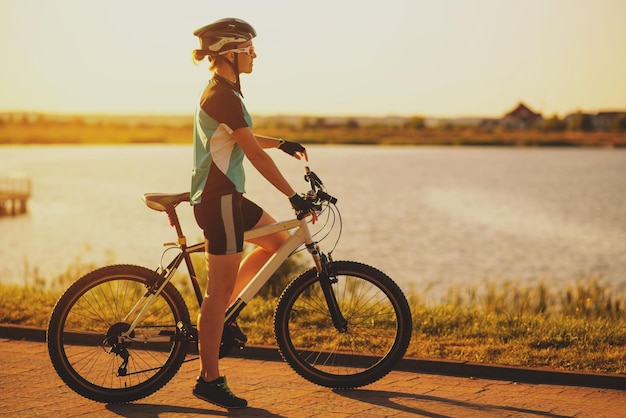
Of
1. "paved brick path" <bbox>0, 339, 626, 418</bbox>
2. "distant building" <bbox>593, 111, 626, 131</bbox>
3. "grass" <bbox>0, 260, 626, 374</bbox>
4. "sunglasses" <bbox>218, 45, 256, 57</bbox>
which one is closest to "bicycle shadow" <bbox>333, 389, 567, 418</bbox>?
"paved brick path" <bbox>0, 339, 626, 418</bbox>

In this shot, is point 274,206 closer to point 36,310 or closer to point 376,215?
point 376,215

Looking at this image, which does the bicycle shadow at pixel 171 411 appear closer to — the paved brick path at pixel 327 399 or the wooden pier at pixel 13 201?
the paved brick path at pixel 327 399

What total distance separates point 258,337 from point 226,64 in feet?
9.65

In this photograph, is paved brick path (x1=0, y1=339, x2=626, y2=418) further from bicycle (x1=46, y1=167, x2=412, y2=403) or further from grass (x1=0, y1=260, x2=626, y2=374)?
grass (x1=0, y1=260, x2=626, y2=374)

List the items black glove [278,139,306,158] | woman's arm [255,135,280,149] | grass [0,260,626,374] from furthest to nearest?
grass [0,260,626,374]
woman's arm [255,135,280,149]
black glove [278,139,306,158]

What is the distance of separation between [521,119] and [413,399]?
163407mm

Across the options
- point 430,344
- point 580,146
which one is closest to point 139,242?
point 430,344

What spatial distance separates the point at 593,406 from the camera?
5941mm

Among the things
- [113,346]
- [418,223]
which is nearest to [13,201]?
[418,223]

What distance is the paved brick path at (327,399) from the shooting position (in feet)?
19.0

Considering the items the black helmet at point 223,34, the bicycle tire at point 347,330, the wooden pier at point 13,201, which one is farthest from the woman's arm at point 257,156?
the wooden pier at point 13,201

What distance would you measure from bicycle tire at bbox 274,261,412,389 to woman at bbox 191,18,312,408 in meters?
0.52

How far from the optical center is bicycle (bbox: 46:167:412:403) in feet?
19.7

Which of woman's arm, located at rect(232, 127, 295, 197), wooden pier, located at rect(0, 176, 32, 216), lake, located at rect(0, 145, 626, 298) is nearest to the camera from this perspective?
woman's arm, located at rect(232, 127, 295, 197)
